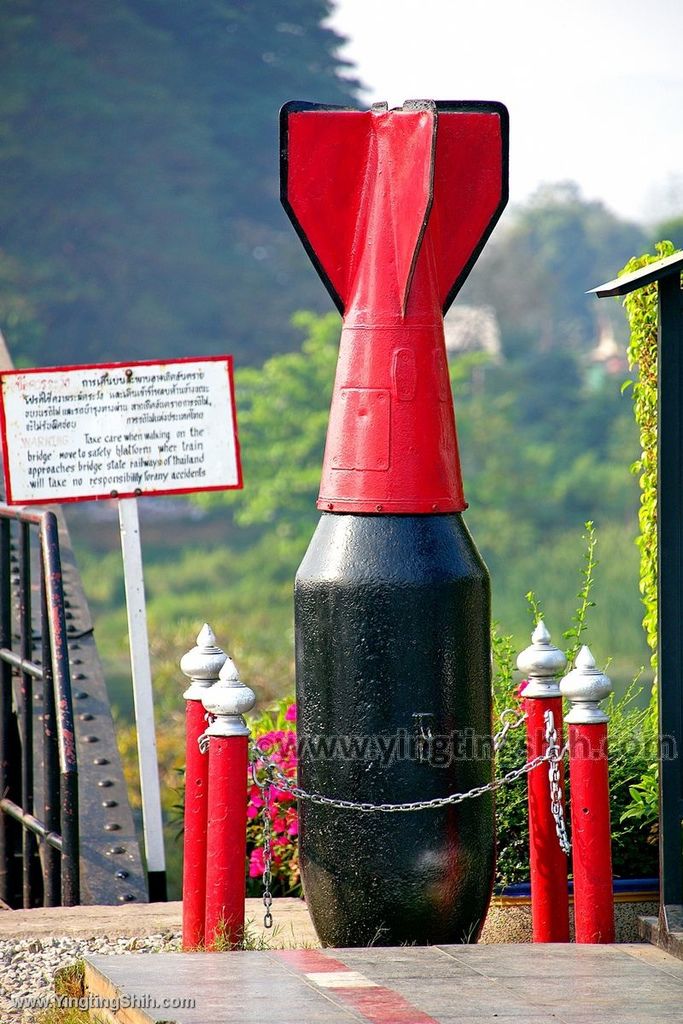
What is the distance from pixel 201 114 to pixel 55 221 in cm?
435

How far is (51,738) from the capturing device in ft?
16.2

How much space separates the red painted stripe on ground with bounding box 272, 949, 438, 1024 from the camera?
3.23 metres

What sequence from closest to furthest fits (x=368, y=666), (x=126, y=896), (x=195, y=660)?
(x=368, y=666), (x=195, y=660), (x=126, y=896)

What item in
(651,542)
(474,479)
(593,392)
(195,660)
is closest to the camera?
(195,660)

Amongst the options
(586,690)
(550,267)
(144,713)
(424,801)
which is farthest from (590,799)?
(550,267)

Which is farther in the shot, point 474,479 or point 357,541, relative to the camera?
point 474,479

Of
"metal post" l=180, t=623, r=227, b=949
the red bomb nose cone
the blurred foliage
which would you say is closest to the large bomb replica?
the red bomb nose cone

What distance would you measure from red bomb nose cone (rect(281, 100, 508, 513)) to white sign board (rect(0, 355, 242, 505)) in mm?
1559

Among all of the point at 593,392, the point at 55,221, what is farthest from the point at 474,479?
the point at 55,221

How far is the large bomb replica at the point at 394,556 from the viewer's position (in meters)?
3.90

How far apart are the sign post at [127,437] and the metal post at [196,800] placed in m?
1.40

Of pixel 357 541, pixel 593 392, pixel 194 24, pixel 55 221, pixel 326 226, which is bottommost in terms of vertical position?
pixel 357 541

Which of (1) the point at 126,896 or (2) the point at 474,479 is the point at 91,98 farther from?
(1) the point at 126,896

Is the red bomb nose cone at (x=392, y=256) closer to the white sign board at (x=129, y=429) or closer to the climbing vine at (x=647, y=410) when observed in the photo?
the climbing vine at (x=647, y=410)
